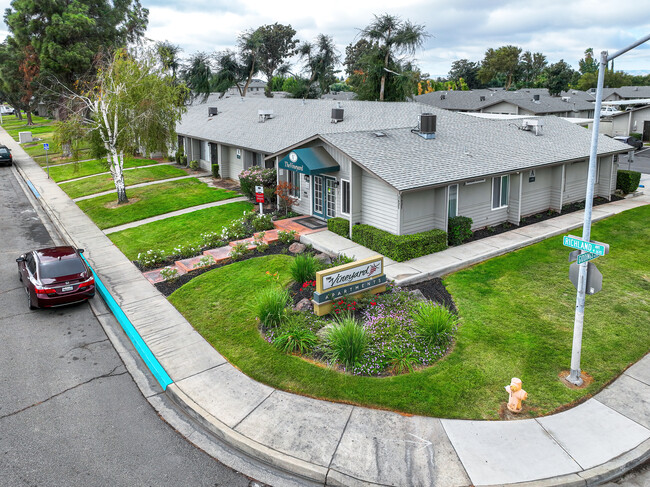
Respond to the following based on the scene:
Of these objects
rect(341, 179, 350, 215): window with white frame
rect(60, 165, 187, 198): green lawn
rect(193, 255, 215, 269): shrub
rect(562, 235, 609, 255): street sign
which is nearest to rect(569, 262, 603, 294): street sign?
rect(562, 235, 609, 255): street sign

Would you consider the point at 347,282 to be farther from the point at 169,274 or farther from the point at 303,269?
the point at 169,274

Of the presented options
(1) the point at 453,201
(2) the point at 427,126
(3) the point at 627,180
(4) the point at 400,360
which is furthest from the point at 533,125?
(4) the point at 400,360

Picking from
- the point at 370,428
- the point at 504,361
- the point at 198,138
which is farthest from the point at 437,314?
the point at 198,138

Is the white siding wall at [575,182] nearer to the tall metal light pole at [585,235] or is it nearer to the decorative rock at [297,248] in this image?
the decorative rock at [297,248]

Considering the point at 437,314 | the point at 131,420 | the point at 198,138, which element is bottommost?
the point at 131,420

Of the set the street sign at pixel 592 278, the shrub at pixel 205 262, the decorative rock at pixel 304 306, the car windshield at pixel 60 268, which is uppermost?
the street sign at pixel 592 278

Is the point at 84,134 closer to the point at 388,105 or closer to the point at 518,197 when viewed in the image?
the point at 388,105

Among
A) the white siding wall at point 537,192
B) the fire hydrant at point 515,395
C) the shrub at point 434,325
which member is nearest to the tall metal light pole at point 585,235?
the fire hydrant at point 515,395
